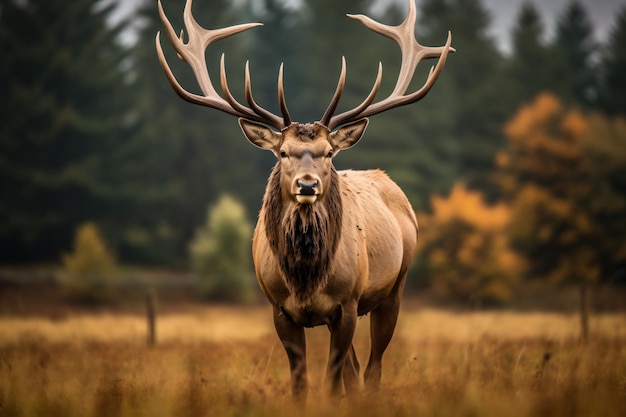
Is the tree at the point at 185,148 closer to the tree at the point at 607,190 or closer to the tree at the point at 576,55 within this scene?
the tree at the point at 607,190

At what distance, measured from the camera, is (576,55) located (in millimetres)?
49375

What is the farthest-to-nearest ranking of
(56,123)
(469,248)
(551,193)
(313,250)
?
(56,123) → (551,193) → (469,248) → (313,250)

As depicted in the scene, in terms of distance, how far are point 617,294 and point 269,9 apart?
25776 millimetres

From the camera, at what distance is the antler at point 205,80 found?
6430 mm

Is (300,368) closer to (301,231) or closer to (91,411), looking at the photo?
(301,231)

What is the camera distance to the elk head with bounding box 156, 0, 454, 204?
19.3 ft

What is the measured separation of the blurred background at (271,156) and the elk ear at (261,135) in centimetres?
1990

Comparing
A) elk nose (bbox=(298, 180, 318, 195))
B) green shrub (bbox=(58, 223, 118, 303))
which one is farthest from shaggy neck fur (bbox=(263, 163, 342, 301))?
green shrub (bbox=(58, 223, 118, 303))

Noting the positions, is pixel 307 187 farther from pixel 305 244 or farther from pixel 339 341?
pixel 339 341

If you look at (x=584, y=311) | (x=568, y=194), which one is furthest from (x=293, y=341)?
(x=568, y=194)

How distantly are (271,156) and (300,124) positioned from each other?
38136 millimetres

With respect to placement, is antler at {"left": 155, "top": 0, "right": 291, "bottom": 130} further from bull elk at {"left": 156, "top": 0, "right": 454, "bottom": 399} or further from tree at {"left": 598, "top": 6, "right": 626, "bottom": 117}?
tree at {"left": 598, "top": 6, "right": 626, "bottom": 117}

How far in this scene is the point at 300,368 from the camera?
232 inches

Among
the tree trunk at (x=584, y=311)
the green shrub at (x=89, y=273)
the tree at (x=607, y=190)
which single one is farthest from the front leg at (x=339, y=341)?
the tree at (x=607, y=190)
